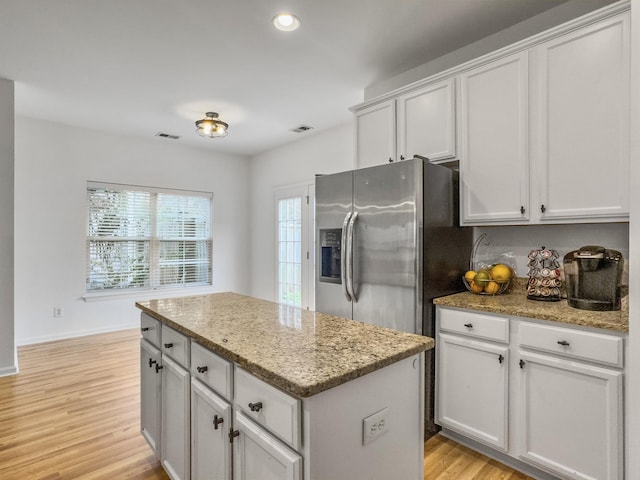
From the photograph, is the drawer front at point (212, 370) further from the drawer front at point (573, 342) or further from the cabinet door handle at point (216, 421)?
the drawer front at point (573, 342)

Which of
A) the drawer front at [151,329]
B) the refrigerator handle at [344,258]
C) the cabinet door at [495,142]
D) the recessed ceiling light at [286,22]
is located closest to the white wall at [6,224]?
the drawer front at [151,329]

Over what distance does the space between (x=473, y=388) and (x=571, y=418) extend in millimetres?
478

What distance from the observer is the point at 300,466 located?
0.97m

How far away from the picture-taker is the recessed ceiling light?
2.29 meters

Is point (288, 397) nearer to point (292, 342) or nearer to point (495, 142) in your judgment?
point (292, 342)

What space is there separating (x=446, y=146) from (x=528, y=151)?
1.75 ft

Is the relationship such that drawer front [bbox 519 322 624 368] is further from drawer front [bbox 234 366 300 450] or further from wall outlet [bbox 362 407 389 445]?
drawer front [bbox 234 366 300 450]

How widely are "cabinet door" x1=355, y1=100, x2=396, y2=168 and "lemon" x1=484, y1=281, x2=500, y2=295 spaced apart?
3.83 feet

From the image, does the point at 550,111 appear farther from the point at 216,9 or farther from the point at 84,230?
the point at 84,230

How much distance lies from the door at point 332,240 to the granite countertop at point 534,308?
74 centimetres

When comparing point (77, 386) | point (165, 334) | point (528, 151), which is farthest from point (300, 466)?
point (77, 386)

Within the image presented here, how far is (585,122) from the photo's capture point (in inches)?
76.0

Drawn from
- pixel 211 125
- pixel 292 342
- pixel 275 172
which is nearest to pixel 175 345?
pixel 292 342

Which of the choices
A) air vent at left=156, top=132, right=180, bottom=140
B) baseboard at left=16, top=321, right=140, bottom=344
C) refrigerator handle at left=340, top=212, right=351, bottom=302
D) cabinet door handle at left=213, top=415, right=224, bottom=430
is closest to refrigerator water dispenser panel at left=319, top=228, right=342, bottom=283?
refrigerator handle at left=340, top=212, right=351, bottom=302
